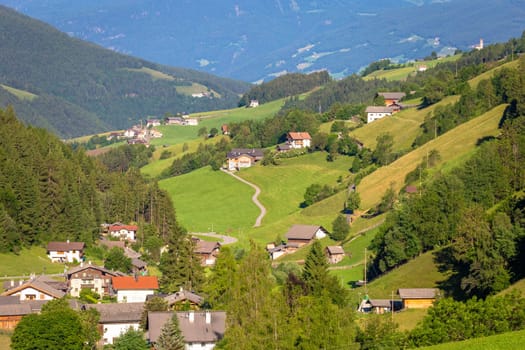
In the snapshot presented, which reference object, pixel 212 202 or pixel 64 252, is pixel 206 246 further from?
pixel 212 202

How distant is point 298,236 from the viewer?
12312 cm

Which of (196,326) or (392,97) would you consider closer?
(196,326)

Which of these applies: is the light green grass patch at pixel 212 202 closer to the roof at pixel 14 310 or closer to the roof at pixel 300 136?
the roof at pixel 300 136

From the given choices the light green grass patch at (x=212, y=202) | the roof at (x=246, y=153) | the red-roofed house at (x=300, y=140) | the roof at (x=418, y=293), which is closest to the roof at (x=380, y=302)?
the roof at (x=418, y=293)

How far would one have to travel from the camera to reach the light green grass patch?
5679 inches

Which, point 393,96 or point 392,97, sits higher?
point 393,96

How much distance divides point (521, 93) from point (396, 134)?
1752 inches

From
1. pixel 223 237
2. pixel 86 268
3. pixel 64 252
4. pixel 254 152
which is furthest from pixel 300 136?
pixel 86 268

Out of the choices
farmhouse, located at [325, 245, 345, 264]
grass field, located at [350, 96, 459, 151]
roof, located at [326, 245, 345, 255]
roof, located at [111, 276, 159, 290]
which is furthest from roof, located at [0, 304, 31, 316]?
grass field, located at [350, 96, 459, 151]

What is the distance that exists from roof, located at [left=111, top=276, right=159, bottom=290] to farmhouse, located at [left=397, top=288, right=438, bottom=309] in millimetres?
22695

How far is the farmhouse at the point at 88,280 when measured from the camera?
3617 inches

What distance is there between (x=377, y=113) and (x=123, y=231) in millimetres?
70017

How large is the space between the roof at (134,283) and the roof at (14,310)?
1471 cm

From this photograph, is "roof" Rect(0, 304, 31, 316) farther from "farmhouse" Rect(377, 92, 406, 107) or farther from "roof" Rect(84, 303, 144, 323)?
"farmhouse" Rect(377, 92, 406, 107)
